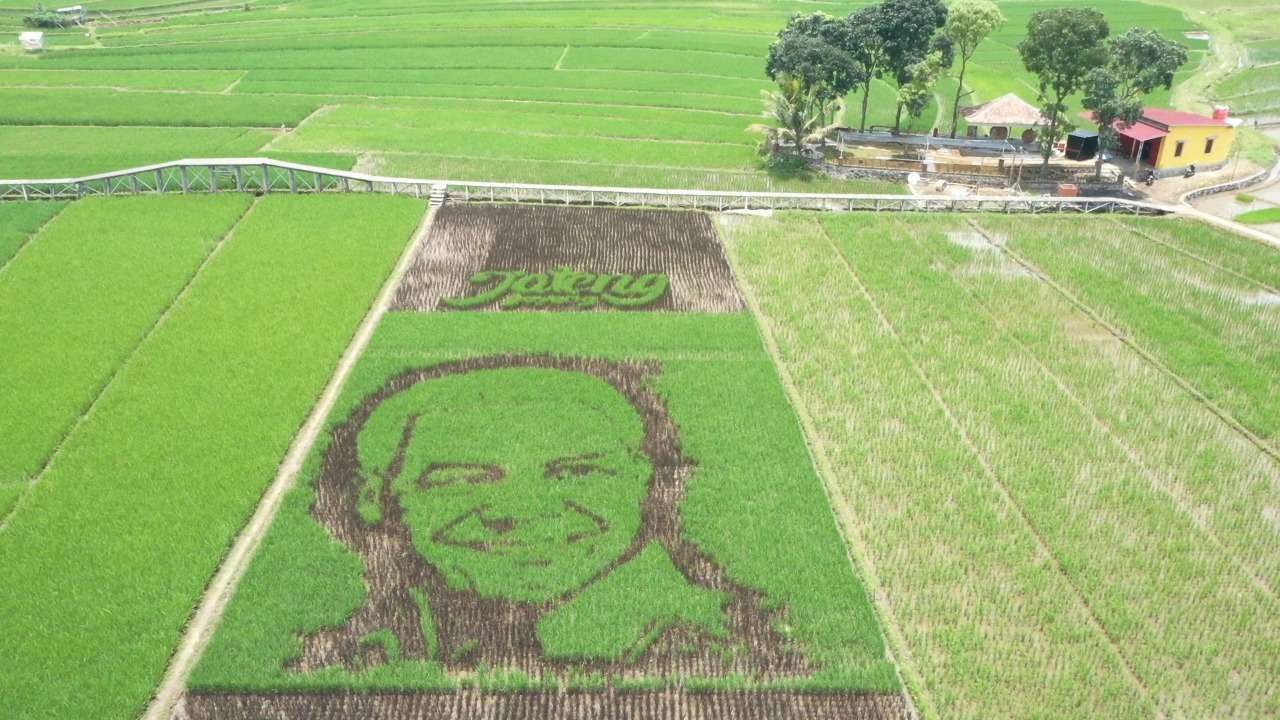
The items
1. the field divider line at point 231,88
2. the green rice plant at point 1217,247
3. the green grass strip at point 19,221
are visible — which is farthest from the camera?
the field divider line at point 231,88

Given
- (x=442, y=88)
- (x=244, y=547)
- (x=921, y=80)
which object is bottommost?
(x=244, y=547)

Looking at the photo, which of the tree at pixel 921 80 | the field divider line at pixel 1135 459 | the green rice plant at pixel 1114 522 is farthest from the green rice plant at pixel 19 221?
the tree at pixel 921 80

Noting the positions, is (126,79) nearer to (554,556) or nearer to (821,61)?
(821,61)

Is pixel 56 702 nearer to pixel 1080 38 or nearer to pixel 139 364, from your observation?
pixel 139 364

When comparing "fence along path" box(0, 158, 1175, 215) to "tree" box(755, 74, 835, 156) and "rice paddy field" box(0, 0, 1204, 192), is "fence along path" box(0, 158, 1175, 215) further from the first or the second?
"tree" box(755, 74, 835, 156)

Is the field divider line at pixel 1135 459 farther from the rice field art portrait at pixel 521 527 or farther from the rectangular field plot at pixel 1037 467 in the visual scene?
the rice field art portrait at pixel 521 527

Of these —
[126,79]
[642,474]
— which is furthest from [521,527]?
[126,79]

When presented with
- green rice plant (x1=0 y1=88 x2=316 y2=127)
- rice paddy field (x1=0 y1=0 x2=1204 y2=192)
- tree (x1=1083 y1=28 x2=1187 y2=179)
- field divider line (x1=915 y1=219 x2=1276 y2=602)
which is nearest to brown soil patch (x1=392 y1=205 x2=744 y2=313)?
rice paddy field (x1=0 y1=0 x2=1204 y2=192)
